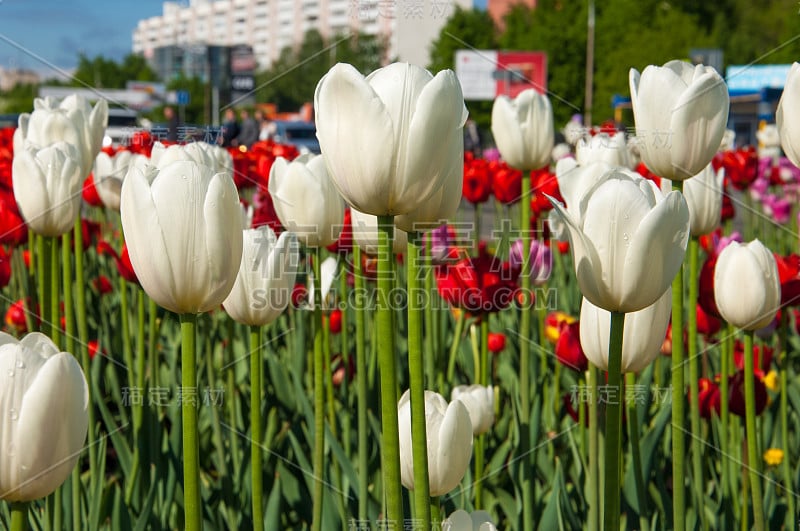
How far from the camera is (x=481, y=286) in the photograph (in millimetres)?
2145

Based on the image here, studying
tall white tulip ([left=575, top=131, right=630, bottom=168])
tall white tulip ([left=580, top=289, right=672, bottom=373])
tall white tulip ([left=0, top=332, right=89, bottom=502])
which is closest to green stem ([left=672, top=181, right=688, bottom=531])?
tall white tulip ([left=580, top=289, right=672, bottom=373])

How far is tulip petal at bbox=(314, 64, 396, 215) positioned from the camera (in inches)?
37.8

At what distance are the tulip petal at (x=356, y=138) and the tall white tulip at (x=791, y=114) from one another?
789mm

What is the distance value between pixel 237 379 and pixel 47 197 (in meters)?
1.25

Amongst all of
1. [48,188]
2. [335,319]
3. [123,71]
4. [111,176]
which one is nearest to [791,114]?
[48,188]

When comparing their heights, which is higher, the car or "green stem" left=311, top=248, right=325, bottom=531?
the car

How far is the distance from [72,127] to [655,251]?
1.64 meters

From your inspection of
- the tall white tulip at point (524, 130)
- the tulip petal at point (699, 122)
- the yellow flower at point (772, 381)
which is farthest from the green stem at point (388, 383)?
the yellow flower at point (772, 381)

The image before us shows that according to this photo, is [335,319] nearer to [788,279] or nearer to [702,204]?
[702,204]

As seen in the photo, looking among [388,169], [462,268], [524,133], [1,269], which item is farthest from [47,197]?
[524,133]

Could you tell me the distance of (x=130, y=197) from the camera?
105cm

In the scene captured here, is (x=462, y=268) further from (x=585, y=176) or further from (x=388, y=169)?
(x=388, y=169)

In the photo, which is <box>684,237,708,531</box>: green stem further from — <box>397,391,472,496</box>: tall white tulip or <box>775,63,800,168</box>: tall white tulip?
<box>397,391,472,496</box>: tall white tulip

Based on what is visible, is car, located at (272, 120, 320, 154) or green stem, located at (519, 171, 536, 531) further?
car, located at (272, 120, 320, 154)
